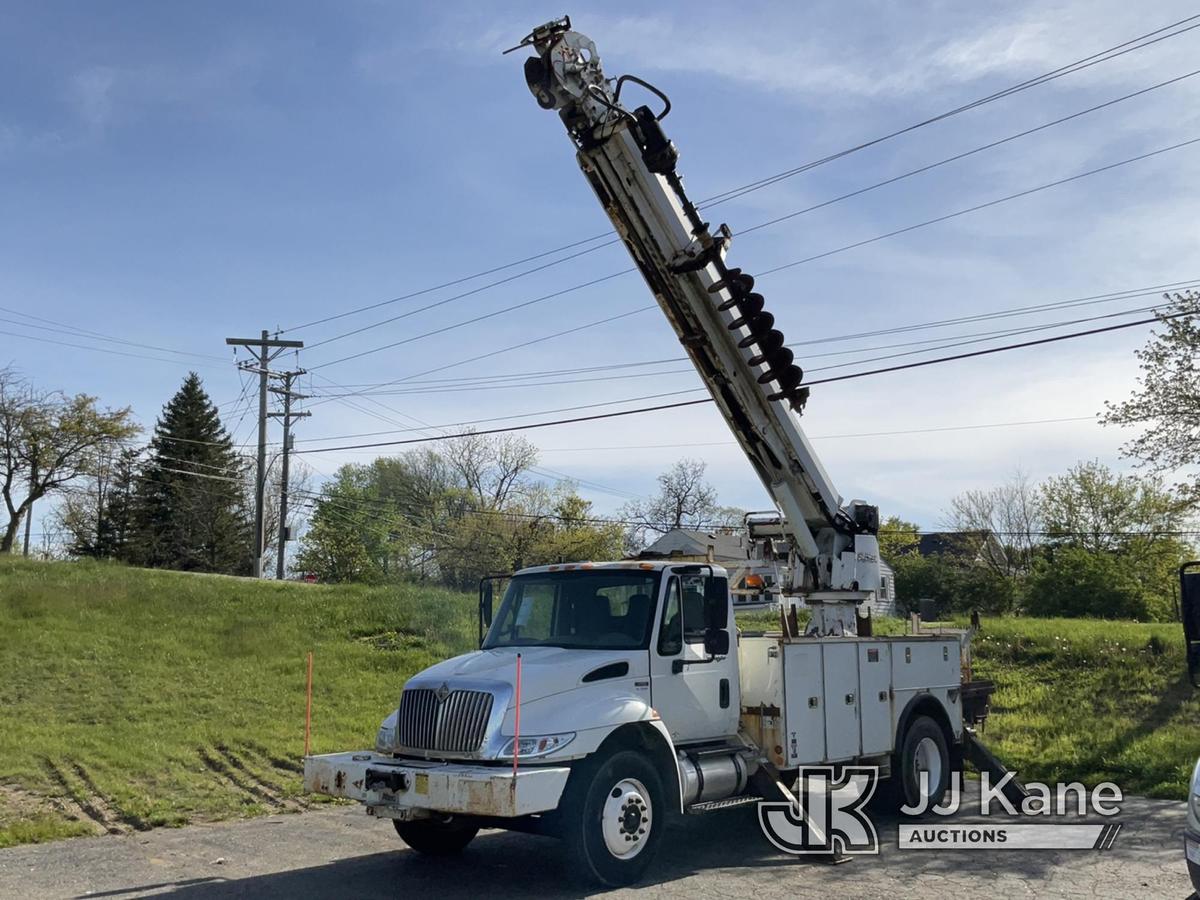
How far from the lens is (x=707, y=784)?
8.84m

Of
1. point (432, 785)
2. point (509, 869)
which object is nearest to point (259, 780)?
point (509, 869)

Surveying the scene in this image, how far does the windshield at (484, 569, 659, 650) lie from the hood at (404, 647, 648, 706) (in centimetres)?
18

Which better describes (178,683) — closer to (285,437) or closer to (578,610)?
(578,610)

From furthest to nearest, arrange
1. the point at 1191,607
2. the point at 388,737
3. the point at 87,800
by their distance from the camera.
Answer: the point at 87,800
the point at 388,737
the point at 1191,607

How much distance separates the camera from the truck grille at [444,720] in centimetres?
796

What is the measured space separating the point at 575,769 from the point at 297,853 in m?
3.24

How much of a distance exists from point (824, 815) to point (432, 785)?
14.3 feet

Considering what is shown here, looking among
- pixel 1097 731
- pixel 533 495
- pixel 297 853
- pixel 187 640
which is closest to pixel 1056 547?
pixel 533 495

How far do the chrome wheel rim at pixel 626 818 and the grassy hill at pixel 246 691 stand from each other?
18.8 feet

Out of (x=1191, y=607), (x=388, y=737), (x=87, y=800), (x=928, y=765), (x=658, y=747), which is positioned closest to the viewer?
(x=1191, y=607)

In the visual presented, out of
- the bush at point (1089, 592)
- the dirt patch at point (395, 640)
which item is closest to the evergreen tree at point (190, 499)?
the dirt patch at point (395, 640)

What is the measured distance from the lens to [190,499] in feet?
187

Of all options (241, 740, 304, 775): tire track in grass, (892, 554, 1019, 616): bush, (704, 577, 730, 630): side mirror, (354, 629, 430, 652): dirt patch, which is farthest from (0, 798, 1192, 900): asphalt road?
(892, 554, 1019, 616): bush

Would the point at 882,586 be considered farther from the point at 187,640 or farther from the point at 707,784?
the point at 187,640
